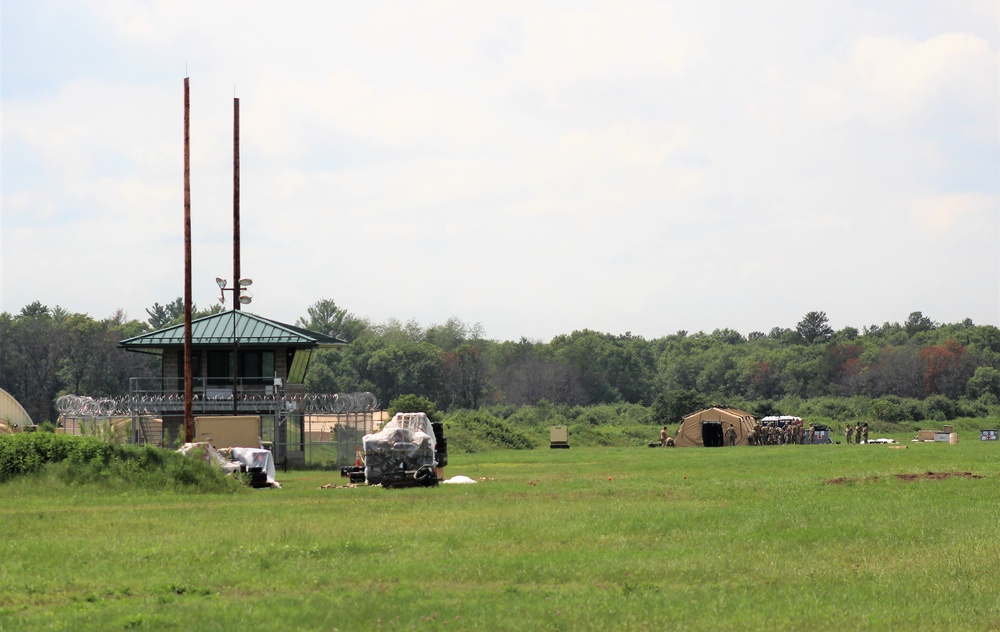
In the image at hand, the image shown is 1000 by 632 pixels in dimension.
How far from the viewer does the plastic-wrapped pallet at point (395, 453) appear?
33.3 meters

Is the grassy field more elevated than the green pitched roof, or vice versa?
the green pitched roof

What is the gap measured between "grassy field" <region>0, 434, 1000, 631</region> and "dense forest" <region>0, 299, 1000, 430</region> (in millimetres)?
76296

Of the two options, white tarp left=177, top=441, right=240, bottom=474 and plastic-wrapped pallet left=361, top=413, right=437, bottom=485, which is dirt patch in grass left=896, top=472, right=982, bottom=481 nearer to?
plastic-wrapped pallet left=361, top=413, right=437, bottom=485

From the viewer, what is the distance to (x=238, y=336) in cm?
5234

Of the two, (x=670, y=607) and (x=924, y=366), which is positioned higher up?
(x=924, y=366)

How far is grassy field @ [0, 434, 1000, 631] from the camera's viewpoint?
43.2 feet

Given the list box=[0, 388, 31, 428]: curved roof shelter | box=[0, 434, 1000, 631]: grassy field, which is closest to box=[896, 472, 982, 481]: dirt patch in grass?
box=[0, 434, 1000, 631]: grassy field

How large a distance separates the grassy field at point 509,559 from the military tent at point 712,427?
43.8 metres

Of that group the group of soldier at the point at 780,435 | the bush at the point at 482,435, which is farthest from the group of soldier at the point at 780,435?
the bush at the point at 482,435

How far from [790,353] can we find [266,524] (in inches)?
5431

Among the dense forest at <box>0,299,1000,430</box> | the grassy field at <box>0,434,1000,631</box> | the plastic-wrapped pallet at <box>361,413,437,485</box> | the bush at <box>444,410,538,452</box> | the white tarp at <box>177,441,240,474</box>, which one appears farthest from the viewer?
the dense forest at <box>0,299,1000,430</box>

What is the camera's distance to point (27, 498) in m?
29.1

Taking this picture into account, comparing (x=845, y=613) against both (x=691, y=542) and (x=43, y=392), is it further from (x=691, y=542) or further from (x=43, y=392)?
(x=43, y=392)

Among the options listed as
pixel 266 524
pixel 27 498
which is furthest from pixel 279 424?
pixel 266 524
